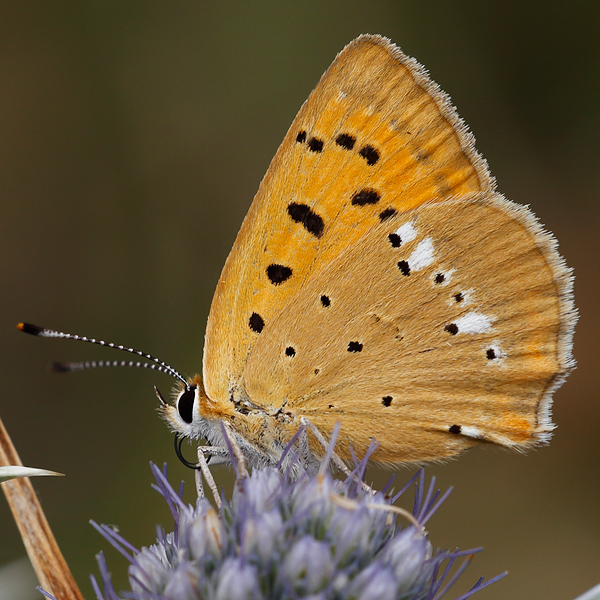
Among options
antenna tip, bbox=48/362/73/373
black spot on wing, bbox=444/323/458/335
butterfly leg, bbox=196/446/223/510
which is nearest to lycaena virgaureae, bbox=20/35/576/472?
black spot on wing, bbox=444/323/458/335

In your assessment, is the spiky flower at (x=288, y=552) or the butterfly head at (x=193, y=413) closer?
the spiky flower at (x=288, y=552)

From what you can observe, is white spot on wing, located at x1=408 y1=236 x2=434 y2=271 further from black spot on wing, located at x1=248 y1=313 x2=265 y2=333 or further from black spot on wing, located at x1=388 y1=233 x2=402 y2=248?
black spot on wing, located at x1=248 y1=313 x2=265 y2=333

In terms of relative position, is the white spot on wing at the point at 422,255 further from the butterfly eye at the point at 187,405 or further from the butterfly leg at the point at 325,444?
the butterfly eye at the point at 187,405

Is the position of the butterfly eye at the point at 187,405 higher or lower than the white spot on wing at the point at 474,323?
higher

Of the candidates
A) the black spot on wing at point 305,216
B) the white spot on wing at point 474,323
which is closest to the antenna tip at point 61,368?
the black spot on wing at point 305,216

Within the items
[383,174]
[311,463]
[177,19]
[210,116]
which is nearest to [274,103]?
[210,116]

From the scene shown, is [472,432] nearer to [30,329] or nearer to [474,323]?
[474,323]

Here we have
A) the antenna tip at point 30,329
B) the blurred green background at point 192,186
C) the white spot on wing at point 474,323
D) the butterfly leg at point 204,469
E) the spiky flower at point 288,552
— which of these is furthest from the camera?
the blurred green background at point 192,186

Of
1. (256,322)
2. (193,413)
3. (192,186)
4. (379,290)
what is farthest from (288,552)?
(192,186)
